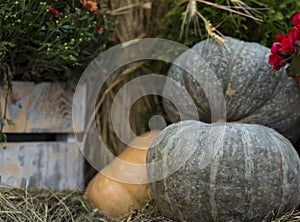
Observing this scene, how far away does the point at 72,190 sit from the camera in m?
1.69

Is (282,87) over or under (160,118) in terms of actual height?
over

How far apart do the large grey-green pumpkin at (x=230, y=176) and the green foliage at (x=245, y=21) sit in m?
0.54

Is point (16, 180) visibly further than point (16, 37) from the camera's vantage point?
Yes

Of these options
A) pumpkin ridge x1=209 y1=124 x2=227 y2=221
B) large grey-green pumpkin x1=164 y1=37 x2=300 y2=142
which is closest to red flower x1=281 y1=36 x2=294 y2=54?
large grey-green pumpkin x1=164 y1=37 x2=300 y2=142

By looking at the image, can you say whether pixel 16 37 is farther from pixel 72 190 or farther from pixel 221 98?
pixel 221 98

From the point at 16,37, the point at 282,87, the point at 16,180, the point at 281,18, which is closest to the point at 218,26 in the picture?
the point at 281,18

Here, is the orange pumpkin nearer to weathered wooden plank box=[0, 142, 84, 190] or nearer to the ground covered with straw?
the ground covered with straw

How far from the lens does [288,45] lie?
4.57ft

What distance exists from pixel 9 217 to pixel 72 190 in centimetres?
39

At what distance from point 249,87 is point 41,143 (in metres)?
0.76

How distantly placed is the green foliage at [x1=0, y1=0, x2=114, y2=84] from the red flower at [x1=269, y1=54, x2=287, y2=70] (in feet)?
2.01

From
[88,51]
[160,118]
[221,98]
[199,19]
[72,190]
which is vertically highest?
[199,19]

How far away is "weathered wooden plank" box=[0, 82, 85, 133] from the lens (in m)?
1.59

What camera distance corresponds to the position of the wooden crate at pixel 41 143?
1577 mm
